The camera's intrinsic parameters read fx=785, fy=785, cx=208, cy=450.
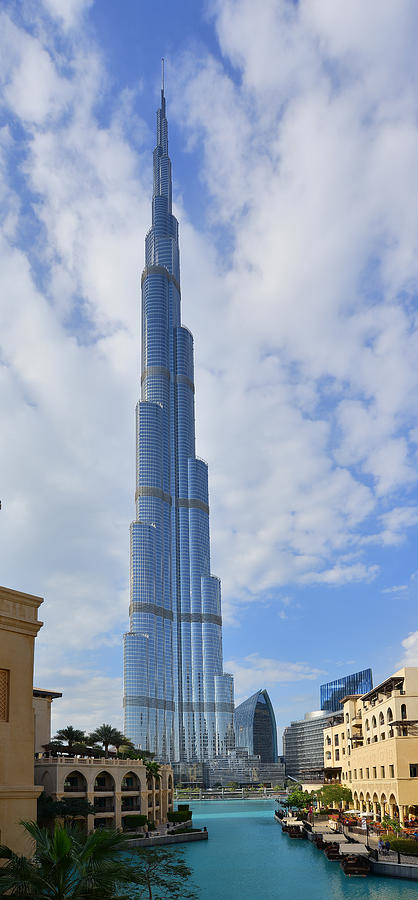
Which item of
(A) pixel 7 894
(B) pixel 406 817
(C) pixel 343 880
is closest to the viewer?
(A) pixel 7 894

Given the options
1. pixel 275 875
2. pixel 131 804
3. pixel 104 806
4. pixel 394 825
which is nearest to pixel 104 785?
pixel 104 806

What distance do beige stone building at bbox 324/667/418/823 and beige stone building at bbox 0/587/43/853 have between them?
48.8 meters

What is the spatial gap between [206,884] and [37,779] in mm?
26102

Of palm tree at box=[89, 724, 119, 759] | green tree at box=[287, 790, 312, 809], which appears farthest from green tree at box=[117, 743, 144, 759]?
green tree at box=[287, 790, 312, 809]

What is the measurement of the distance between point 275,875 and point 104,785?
27967mm

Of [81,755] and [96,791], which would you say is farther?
[81,755]

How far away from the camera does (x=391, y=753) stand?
204 feet

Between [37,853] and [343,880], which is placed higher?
[37,853]

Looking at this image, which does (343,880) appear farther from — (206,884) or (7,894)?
(7,894)

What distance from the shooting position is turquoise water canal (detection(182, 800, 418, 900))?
1746 inches

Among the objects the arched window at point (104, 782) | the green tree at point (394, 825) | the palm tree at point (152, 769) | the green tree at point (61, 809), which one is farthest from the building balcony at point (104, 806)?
the green tree at point (394, 825)

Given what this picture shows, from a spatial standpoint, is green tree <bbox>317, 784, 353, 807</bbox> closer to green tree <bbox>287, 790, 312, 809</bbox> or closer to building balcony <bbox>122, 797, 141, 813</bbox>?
green tree <bbox>287, 790, 312, 809</bbox>

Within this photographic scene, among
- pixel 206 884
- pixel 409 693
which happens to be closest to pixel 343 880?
pixel 206 884

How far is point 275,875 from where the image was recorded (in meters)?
53.7
